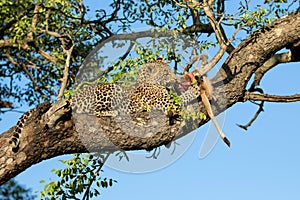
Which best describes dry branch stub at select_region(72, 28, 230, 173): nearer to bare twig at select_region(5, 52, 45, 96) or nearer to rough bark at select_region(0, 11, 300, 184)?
rough bark at select_region(0, 11, 300, 184)

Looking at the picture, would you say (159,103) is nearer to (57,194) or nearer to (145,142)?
(145,142)

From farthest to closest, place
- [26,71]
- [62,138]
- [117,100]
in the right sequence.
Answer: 1. [26,71]
2. [117,100]
3. [62,138]

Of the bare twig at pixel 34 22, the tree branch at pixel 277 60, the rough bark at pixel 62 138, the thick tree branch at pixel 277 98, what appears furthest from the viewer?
the bare twig at pixel 34 22

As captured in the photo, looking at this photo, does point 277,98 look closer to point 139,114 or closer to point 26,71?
point 139,114

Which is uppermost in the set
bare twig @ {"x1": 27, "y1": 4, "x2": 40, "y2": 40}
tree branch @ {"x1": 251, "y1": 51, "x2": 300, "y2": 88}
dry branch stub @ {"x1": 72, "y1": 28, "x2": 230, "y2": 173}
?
bare twig @ {"x1": 27, "y1": 4, "x2": 40, "y2": 40}

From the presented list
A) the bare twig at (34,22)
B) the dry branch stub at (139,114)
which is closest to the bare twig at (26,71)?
the bare twig at (34,22)

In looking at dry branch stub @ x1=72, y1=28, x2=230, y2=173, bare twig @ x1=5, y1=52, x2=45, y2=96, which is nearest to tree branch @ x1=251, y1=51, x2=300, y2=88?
dry branch stub @ x1=72, y1=28, x2=230, y2=173

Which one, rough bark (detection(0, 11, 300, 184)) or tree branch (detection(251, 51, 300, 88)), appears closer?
rough bark (detection(0, 11, 300, 184))

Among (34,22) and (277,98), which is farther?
(34,22)

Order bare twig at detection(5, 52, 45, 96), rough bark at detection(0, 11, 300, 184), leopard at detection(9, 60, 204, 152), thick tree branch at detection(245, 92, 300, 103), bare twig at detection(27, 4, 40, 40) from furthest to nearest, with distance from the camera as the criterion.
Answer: bare twig at detection(5, 52, 45, 96)
bare twig at detection(27, 4, 40, 40)
thick tree branch at detection(245, 92, 300, 103)
leopard at detection(9, 60, 204, 152)
rough bark at detection(0, 11, 300, 184)

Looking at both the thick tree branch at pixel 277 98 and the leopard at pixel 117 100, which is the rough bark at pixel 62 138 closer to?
the leopard at pixel 117 100

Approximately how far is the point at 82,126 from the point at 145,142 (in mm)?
648

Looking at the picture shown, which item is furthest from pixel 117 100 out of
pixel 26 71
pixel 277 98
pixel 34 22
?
pixel 26 71

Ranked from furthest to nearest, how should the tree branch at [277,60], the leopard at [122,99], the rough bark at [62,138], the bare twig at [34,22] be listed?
1. the bare twig at [34,22]
2. the tree branch at [277,60]
3. the leopard at [122,99]
4. the rough bark at [62,138]
